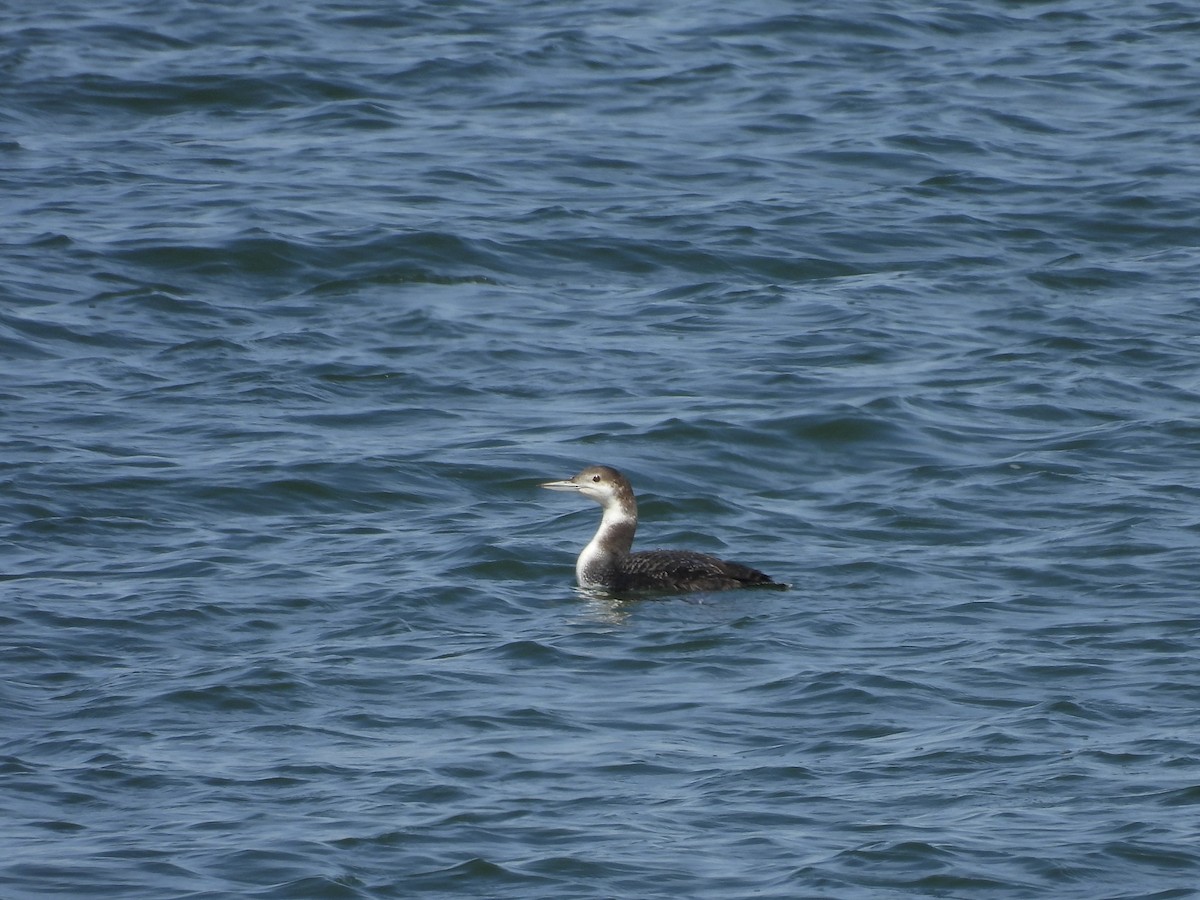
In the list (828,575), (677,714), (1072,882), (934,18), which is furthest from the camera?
(934,18)

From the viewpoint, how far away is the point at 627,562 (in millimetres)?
11828

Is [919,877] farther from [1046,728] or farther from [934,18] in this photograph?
[934,18]

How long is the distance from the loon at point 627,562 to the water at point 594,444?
0.22 metres

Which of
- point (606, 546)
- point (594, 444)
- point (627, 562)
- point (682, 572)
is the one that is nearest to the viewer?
point (682, 572)

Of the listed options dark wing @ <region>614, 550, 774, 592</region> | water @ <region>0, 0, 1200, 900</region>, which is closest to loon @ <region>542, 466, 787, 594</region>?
dark wing @ <region>614, 550, 774, 592</region>

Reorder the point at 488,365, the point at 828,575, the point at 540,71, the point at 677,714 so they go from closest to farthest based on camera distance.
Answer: the point at 677,714
the point at 828,575
the point at 488,365
the point at 540,71

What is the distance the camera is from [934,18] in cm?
2448

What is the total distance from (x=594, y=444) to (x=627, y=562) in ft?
6.92

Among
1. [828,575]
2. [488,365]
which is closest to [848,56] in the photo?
[488,365]

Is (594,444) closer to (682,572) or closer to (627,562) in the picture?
(627,562)

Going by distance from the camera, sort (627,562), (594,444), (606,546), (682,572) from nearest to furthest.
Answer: (682,572) < (627,562) < (606,546) < (594,444)

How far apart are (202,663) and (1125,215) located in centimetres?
1100

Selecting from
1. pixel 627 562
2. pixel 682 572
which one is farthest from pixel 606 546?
pixel 682 572

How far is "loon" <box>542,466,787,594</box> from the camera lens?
448 inches
